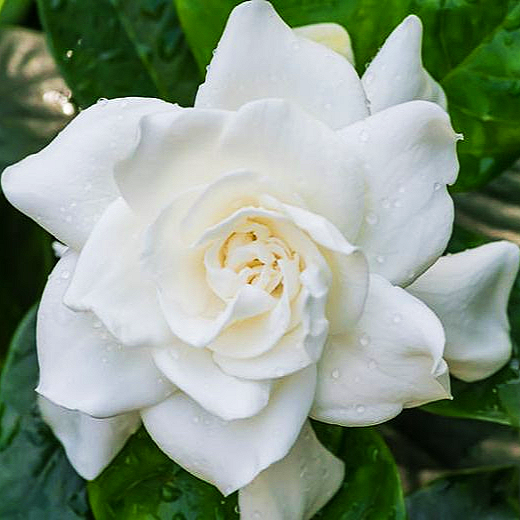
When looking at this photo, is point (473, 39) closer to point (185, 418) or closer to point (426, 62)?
point (426, 62)

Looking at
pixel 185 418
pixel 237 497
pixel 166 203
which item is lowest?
pixel 237 497

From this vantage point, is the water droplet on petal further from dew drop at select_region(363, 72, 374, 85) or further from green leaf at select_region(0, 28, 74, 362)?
green leaf at select_region(0, 28, 74, 362)

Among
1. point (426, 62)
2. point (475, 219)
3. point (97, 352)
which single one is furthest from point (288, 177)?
point (475, 219)

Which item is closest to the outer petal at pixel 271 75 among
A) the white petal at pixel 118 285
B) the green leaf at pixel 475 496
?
the white petal at pixel 118 285

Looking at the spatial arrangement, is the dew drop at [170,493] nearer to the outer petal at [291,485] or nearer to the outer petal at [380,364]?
the outer petal at [291,485]

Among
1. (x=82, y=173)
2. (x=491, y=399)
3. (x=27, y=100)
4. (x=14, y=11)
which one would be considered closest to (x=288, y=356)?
(x=82, y=173)

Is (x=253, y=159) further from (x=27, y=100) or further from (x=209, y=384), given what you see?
(x=27, y=100)

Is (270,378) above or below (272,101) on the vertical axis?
below
